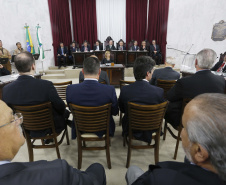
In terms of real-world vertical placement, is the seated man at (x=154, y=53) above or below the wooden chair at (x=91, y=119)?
above

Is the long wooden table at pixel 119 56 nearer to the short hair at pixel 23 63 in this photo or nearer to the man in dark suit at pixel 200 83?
the man in dark suit at pixel 200 83

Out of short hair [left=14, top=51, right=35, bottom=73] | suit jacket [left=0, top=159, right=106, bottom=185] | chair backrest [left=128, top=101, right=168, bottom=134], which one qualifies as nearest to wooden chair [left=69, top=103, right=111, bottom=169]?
chair backrest [left=128, top=101, right=168, bottom=134]

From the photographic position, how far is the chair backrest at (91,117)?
153cm

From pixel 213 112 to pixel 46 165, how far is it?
2.19 feet

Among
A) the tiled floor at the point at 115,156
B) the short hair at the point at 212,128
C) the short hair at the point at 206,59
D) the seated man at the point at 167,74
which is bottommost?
the tiled floor at the point at 115,156

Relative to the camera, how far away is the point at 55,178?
584 millimetres

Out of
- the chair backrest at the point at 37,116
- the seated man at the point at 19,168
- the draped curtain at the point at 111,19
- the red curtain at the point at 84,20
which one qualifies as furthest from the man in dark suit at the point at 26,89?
the draped curtain at the point at 111,19

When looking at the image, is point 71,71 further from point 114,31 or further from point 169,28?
point 169,28

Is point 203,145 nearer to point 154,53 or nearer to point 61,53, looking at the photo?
point 154,53

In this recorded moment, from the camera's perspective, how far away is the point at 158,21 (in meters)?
8.00

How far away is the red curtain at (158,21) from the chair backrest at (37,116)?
24.2ft

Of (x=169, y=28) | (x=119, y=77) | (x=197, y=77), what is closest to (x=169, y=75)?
(x=197, y=77)

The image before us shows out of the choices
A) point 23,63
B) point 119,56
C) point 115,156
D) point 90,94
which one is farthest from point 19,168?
point 119,56

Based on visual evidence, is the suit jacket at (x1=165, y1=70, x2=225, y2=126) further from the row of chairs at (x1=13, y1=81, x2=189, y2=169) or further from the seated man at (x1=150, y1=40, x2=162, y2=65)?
the seated man at (x1=150, y1=40, x2=162, y2=65)
